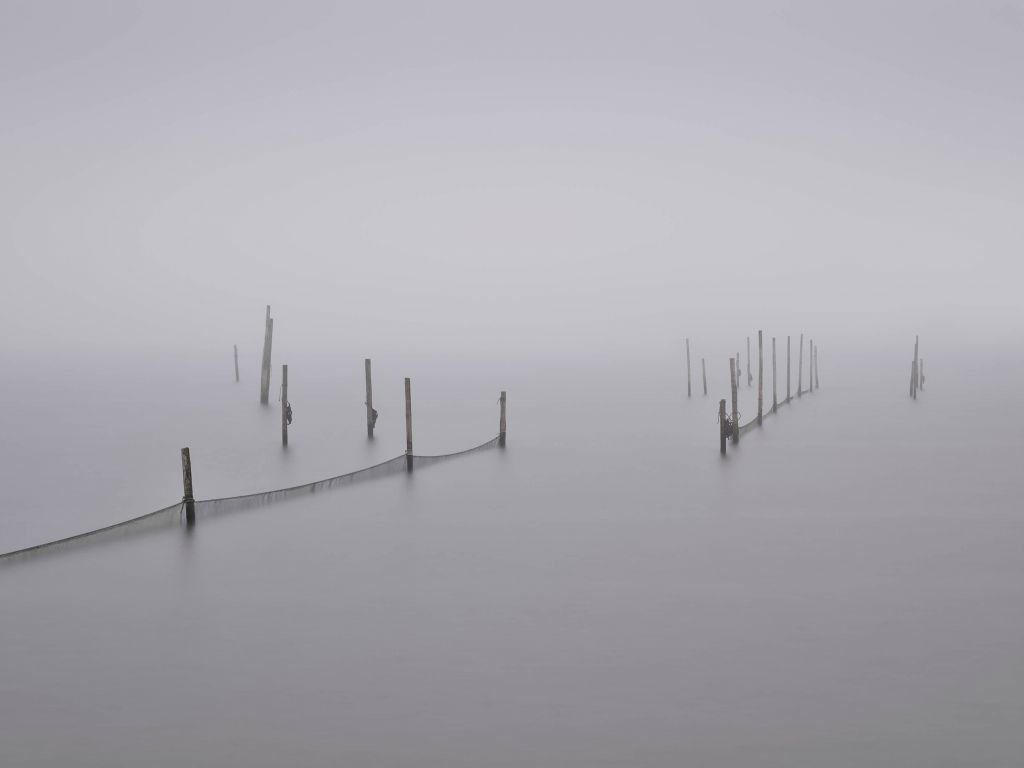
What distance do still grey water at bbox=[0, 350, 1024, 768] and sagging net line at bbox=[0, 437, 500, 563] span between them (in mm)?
247

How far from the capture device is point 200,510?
16.3 m

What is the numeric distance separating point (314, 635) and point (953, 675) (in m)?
7.16

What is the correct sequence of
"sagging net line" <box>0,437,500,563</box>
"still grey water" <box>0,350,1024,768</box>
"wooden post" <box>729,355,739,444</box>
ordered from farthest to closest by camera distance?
1. "wooden post" <box>729,355,739,444</box>
2. "sagging net line" <box>0,437,500,563</box>
3. "still grey water" <box>0,350,1024,768</box>

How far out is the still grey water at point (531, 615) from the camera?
8266mm

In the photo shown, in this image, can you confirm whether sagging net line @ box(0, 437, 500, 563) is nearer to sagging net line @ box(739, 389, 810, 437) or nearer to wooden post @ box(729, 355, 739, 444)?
wooden post @ box(729, 355, 739, 444)

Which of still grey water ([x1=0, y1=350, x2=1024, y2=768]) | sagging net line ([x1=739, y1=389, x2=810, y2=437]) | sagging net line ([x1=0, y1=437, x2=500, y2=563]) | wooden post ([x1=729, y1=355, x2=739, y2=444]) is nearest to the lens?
still grey water ([x1=0, y1=350, x2=1024, y2=768])

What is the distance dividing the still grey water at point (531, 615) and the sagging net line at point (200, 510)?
25 cm

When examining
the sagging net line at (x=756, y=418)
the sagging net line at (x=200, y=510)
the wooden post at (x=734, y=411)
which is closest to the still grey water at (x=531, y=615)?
the sagging net line at (x=200, y=510)

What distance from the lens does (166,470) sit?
2478 centimetres

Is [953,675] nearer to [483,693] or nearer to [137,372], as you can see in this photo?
[483,693]

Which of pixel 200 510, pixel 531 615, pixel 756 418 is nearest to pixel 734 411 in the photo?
pixel 756 418

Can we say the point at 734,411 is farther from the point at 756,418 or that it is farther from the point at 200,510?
the point at 200,510

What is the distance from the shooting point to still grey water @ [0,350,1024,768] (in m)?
8.27

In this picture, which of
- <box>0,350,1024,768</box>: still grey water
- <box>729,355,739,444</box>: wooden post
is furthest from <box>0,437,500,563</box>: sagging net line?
<box>729,355,739,444</box>: wooden post
